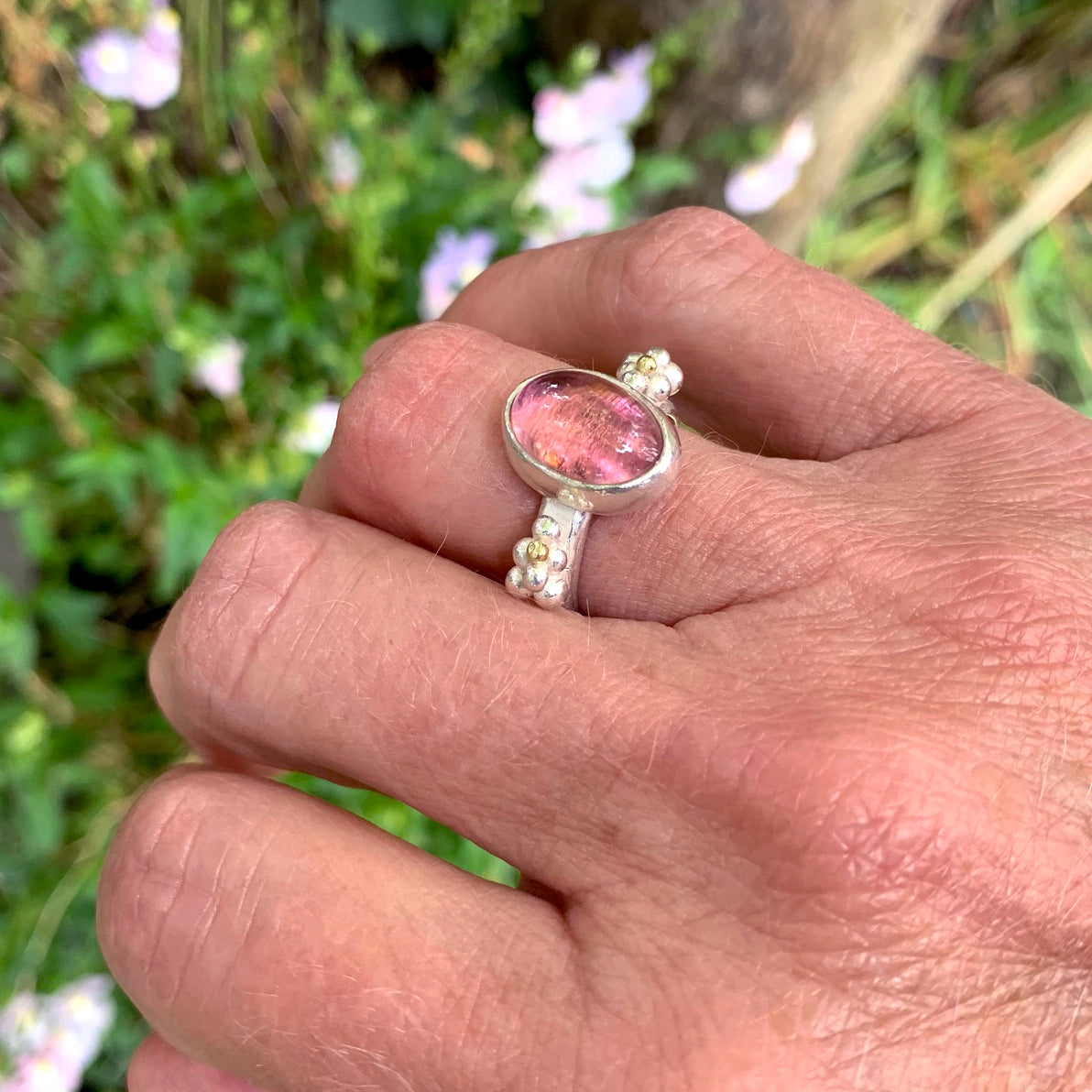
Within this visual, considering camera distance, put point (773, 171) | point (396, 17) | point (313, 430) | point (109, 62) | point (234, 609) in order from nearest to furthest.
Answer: point (234, 609), point (109, 62), point (313, 430), point (773, 171), point (396, 17)

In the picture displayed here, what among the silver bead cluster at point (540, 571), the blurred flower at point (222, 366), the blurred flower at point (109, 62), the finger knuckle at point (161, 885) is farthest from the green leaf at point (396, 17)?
the finger knuckle at point (161, 885)

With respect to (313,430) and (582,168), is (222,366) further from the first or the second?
(582,168)

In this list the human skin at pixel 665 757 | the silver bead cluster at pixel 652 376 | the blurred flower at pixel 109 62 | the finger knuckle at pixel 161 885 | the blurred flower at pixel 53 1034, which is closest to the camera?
the human skin at pixel 665 757

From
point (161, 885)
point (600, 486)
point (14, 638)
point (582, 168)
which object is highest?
point (582, 168)

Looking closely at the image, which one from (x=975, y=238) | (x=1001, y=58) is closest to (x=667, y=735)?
(x=975, y=238)

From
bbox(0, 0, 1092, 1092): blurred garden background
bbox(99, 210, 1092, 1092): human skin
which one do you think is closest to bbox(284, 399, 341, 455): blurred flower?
bbox(0, 0, 1092, 1092): blurred garden background

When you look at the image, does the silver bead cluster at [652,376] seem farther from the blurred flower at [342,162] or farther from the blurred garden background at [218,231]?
the blurred flower at [342,162]

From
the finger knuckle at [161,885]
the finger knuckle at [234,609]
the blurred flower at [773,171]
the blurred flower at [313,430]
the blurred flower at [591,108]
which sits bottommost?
the finger knuckle at [161,885]

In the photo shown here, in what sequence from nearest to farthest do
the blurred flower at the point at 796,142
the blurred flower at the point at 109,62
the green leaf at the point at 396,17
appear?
the blurred flower at the point at 109,62 < the blurred flower at the point at 796,142 < the green leaf at the point at 396,17

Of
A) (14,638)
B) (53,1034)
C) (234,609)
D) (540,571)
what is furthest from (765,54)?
(53,1034)
